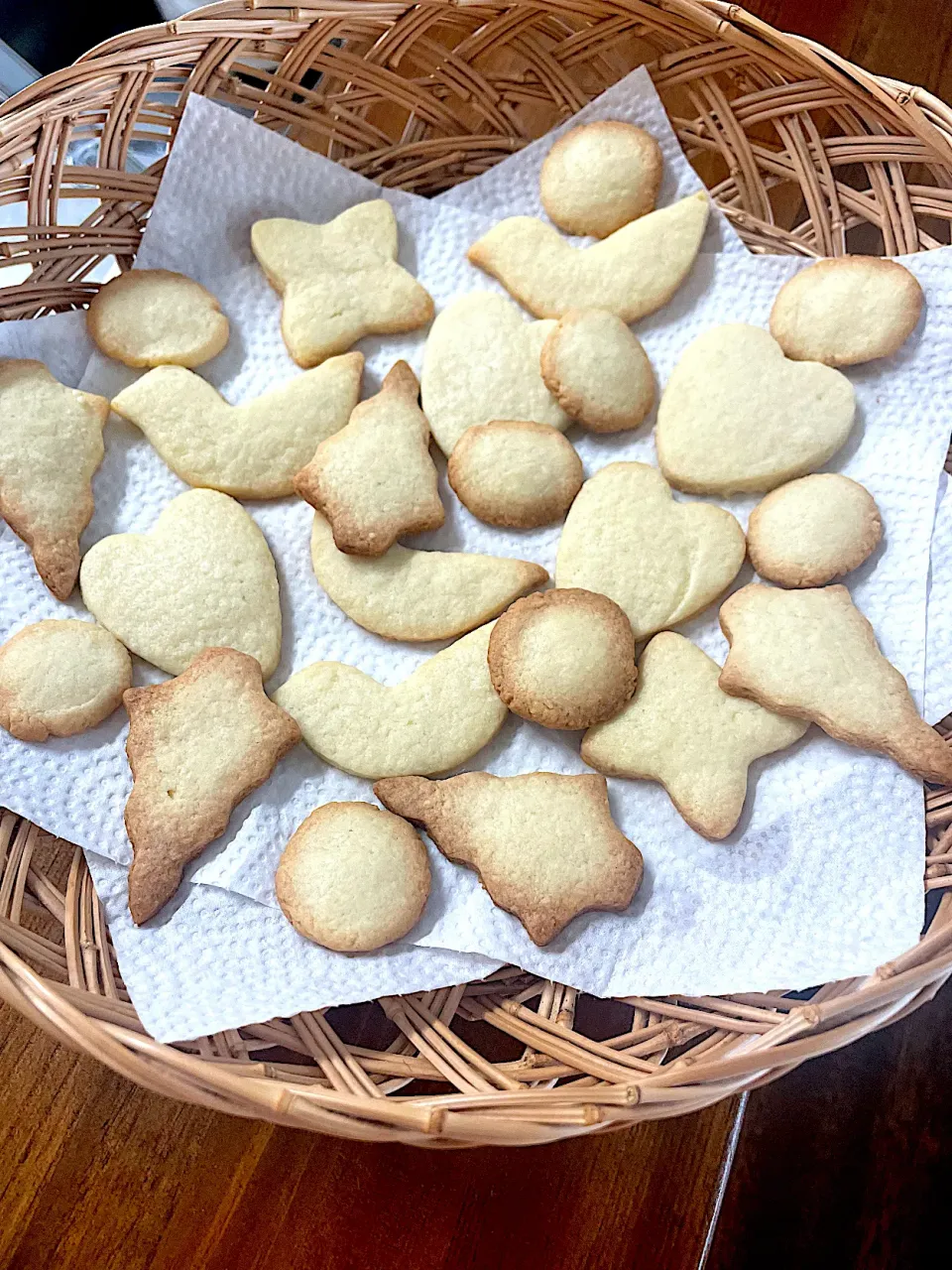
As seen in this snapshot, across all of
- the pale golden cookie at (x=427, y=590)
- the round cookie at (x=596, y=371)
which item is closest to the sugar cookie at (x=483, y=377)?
the round cookie at (x=596, y=371)

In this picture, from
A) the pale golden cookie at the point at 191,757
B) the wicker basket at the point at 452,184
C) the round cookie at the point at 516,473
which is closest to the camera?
the wicker basket at the point at 452,184

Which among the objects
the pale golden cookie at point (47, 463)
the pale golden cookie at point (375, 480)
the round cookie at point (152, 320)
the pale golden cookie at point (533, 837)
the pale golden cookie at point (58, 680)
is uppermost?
the round cookie at point (152, 320)

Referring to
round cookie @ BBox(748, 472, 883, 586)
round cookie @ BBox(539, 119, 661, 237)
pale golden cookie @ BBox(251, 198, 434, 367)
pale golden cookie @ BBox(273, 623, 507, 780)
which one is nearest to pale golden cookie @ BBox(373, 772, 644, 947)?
pale golden cookie @ BBox(273, 623, 507, 780)

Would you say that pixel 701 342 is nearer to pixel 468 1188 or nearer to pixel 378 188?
pixel 378 188

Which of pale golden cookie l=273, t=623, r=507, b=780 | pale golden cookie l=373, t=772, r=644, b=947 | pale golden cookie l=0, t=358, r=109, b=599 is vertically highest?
pale golden cookie l=0, t=358, r=109, b=599

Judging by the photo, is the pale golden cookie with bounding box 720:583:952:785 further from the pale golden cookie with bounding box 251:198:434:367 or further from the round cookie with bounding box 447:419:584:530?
the pale golden cookie with bounding box 251:198:434:367

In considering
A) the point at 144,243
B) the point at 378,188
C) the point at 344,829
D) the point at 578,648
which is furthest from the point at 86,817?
the point at 378,188

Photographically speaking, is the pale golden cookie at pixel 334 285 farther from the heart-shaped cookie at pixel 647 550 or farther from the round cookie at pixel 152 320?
the heart-shaped cookie at pixel 647 550
